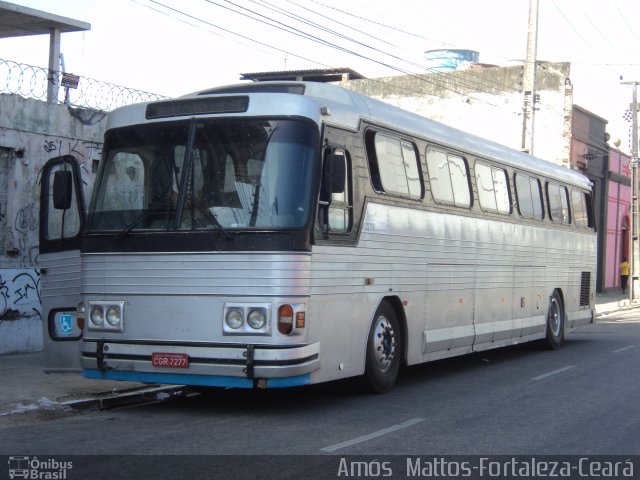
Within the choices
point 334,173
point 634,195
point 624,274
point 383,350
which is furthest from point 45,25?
point 624,274

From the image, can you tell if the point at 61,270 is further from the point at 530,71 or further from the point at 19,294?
the point at 530,71

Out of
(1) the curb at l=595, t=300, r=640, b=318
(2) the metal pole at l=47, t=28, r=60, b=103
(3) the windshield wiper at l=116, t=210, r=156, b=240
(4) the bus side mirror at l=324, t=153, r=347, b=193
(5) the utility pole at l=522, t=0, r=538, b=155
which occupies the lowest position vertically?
(1) the curb at l=595, t=300, r=640, b=318

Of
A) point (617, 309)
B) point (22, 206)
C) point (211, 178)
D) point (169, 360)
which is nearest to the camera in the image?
point (169, 360)

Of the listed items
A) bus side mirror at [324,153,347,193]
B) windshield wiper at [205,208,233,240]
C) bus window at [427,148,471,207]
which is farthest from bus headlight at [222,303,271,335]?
bus window at [427,148,471,207]

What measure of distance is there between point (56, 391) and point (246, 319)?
10.5ft

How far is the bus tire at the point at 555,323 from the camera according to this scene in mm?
17480

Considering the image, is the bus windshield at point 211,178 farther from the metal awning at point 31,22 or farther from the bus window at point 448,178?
the metal awning at point 31,22

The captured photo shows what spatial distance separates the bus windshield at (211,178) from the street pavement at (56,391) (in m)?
2.04

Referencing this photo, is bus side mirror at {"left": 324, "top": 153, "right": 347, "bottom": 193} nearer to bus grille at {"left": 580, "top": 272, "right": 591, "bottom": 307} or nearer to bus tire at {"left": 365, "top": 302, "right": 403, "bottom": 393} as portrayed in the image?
bus tire at {"left": 365, "top": 302, "right": 403, "bottom": 393}

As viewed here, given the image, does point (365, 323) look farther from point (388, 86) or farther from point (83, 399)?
point (388, 86)

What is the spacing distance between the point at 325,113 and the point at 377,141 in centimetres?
149

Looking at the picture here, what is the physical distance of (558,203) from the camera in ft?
59.1

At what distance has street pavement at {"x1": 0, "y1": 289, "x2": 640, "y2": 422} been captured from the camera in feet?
32.6

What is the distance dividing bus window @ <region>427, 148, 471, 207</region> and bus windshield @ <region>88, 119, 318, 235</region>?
355 cm
